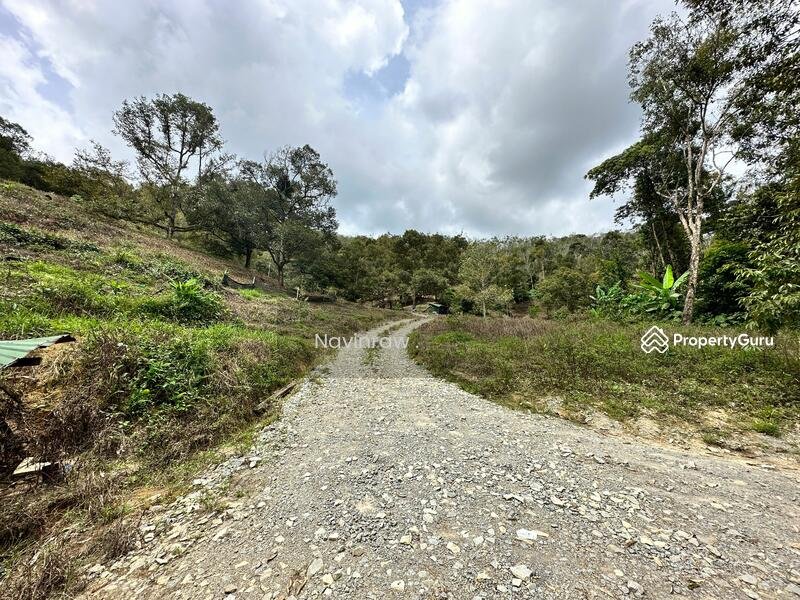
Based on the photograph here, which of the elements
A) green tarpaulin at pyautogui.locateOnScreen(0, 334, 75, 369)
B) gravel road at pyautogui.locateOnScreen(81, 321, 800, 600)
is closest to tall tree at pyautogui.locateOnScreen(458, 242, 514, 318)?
gravel road at pyautogui.locateOnScreen(81, 321, 800, 600)

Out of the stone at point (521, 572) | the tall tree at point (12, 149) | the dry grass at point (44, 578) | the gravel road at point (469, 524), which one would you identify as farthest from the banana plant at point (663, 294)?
the tall tree at point (12, 149)

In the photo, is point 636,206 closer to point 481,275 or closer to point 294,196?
point 481,275

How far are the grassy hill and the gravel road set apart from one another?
31.2 inches

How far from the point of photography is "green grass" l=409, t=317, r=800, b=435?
5.70 m

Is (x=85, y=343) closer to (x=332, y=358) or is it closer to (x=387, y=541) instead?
(x=387, y=541)

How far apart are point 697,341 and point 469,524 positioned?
10.3 m

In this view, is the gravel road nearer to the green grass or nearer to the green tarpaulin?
the green grass

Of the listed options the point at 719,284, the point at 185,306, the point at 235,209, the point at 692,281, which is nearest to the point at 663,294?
the point at 719,284

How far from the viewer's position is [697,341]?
884cm

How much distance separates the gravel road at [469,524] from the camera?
2.39 m

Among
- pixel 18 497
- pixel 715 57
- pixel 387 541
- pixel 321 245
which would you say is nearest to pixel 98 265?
pixel 18 497

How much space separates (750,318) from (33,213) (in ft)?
93.7

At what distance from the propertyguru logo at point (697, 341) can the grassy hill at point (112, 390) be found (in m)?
10.9

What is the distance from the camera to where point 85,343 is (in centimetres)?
510
